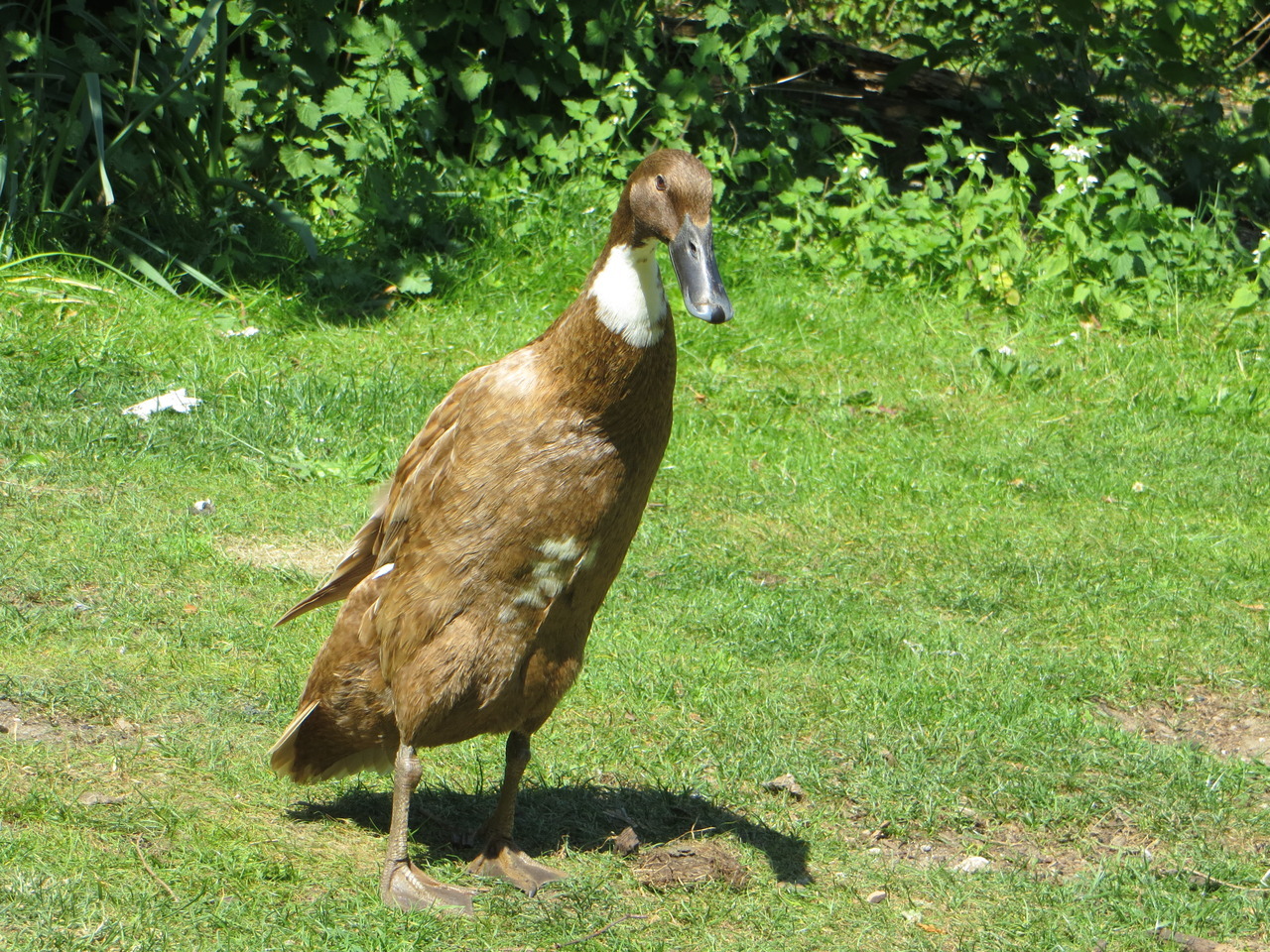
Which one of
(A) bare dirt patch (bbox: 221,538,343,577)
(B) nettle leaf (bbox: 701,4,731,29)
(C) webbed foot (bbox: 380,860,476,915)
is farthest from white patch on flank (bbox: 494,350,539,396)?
(B) nettle leaf (bbox: 701,4,731,29)

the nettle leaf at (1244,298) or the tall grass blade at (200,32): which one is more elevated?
the tall grass blade at (200,32)

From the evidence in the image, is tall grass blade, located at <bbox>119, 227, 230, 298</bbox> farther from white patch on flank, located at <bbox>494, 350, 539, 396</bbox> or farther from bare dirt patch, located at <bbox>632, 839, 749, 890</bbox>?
bare dirt patch, located at <bbox>632, 839, 749, 890</bbox>

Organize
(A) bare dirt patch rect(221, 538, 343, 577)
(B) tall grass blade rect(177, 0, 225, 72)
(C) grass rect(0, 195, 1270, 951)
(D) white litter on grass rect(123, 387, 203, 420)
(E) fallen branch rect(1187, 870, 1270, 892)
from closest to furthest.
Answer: (C) grass rect(0, 195, 1270, 951) → (E) fallen branch rect(1187, 870, 1270, 892) → (A) bare dirt patch rect(221, 538, 343, 577) → (D) white litter on grass rect(123, 387, 203, 420) → (B) tall grass blade rect(177, 0, 225, 72)

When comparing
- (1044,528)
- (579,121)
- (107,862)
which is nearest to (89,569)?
(107,862)

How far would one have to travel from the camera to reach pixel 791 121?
959 cm

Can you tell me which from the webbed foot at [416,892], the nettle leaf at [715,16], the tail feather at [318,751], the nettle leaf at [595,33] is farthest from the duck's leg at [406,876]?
the nettle leaf at [715,16]

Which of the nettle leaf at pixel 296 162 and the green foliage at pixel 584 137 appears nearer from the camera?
the green foliage at pixel 584 137

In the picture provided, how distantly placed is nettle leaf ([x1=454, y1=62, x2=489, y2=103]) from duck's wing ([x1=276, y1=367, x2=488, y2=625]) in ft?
17.4

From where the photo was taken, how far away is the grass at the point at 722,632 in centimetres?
338

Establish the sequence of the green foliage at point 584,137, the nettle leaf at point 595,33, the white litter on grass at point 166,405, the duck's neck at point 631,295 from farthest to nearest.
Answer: the nettle leaf at point 595,33 < the green foliage at point 584,137 < the white litter on grass at point 166,405 < the duck's neck at point 631,295

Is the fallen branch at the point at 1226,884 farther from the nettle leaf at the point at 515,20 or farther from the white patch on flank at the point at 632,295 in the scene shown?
the nettle leaf at the point at 515,20

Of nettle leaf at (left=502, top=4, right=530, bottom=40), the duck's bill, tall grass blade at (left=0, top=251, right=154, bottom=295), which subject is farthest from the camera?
nettle leaf at (left=502, top=4, right=530, bottom=40)

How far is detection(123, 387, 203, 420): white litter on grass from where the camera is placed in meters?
6.10

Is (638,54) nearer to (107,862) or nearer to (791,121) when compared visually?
(791,121)
